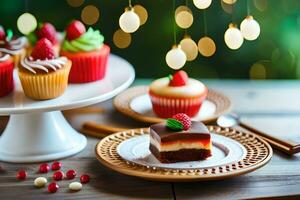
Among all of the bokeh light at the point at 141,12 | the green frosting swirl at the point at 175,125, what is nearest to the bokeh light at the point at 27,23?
the bokeh light at the point at 141,12

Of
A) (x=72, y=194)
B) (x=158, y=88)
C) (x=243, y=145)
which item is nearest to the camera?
(x=72, y=194)

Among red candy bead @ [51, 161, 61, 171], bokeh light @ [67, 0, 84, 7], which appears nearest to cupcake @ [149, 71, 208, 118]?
red candy bead @ [51, 161, 61, 171]

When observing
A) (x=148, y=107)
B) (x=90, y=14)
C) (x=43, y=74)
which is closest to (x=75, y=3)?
(x=90, y=14)

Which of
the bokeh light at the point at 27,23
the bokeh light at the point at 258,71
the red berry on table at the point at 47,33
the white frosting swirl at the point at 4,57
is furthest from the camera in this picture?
the bokeh light at the point at 258,71

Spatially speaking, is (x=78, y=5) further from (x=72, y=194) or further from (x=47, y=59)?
(x=72, y=194)

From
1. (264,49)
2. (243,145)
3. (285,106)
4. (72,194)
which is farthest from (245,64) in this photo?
(72,194)

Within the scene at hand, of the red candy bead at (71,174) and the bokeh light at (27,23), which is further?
the bokeh light at (27,23)

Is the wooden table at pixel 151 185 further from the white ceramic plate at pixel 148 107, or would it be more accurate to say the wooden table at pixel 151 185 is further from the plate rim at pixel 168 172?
the white ceramic plate at pixel 148 107

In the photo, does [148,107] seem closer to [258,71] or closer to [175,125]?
[175,125]
